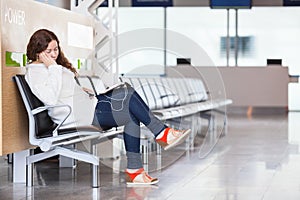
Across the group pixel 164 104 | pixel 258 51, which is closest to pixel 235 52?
pixel 258 51

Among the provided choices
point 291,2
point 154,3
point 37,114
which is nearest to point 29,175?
point 37,114

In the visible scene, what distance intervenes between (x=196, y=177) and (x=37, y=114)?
1.28 m

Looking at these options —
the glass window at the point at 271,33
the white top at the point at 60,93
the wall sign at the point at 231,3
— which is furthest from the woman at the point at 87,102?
the glass window at the point at 271,33

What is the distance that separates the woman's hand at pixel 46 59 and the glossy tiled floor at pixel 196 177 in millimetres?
802

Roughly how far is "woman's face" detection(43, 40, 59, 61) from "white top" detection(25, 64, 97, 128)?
0.10 m

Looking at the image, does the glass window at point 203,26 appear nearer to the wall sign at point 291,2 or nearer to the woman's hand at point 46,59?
the wall sign at point 291,2

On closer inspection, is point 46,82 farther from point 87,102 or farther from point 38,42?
point 87,102

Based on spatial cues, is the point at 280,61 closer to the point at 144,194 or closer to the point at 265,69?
the point at 265,69

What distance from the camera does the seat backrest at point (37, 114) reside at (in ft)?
14.9

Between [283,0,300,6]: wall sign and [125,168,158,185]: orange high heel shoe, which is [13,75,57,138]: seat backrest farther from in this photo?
[283,0,300,6]: wall sign

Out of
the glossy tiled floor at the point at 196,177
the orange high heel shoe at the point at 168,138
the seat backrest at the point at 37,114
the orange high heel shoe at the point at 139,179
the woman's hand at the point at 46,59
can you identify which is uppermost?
the woman's hand at the point at 46,59

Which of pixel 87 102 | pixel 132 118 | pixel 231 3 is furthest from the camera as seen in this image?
pixel 231 3

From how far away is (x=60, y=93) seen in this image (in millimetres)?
4785

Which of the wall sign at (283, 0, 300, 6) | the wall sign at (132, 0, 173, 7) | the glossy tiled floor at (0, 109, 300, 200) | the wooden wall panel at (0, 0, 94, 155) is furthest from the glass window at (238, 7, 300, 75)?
the wooden wall panel at (0, 0, 94, 155)
